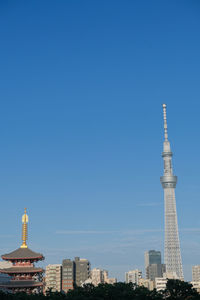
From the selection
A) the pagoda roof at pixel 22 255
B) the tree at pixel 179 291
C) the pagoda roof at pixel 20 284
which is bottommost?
the tree at pixel 179 291

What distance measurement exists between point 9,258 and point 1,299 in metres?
22.7

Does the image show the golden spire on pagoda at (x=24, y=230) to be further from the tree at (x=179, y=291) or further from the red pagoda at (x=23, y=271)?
the tree at (x=179, y=291)

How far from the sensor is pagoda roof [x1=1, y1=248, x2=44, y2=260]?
8119cm

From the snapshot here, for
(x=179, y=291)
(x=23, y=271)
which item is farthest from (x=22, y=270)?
(x=179, y=291)

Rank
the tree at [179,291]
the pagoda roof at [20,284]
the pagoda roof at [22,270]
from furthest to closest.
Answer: the pagoda roof at [22,270]
the pagoda roof at [20,284]
the tree at [179,291]

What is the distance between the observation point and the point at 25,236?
85812 millimetres

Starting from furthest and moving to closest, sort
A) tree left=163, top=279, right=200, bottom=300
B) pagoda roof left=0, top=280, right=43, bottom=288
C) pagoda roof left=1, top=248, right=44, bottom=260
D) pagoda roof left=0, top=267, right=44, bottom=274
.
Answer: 1. pagoda roof left=1, top=248, right=44, bottom=260
2. pagoda roof left=0, top=267, right=44, bottom=274
3. pagoda roof left=0, top=280, right=43, bottom=288
4. tree left=163, top=279, right=200, bottom=300

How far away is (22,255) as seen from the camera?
81875 mm

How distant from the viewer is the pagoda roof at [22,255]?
8119cm

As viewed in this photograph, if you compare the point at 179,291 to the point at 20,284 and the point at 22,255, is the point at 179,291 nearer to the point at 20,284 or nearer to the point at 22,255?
the point at 20,284

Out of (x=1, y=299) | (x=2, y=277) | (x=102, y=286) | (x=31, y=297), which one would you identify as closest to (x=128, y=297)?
(x=102, y=286)

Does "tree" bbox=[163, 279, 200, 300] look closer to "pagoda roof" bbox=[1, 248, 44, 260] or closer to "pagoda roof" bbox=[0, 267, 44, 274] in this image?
"pagoda roof" bbox=[0, 267, 44, 274]

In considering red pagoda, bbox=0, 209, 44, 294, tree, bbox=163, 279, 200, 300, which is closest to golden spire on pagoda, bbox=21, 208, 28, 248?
red pagoda, bbox=0, 209, 44, 294

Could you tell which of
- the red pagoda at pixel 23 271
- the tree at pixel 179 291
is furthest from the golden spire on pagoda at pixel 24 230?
the tree at pixel 179 291
